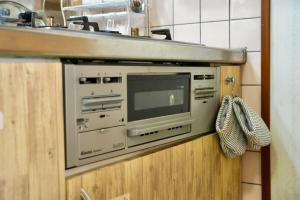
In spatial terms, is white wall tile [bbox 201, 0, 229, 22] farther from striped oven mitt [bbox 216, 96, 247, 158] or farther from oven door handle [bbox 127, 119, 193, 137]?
oven door handle [bbox 127, 119, 193, 137]

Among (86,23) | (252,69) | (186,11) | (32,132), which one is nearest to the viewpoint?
(32,132)

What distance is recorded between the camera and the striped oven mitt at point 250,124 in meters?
1.08

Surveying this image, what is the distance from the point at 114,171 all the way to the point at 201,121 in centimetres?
40

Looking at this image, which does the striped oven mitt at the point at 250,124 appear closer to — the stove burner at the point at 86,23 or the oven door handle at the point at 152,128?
the oven door handle at the point at 152,128

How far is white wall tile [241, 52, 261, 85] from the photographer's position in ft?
4.24

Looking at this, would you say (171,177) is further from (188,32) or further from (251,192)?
(188,32)

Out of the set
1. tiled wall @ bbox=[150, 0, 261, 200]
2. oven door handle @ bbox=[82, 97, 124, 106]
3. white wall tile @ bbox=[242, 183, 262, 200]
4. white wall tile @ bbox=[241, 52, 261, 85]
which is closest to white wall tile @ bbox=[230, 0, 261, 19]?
tiled wall @ bbox=[150, 0, 261, 200]

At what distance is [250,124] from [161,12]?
0.65m

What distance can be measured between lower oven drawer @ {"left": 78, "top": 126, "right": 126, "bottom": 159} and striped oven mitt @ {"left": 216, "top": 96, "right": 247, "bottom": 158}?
1.32 feet

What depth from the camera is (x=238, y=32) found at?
4.34 feet

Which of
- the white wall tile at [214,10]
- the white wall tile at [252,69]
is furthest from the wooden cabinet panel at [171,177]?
the white wall tile at [214,10]

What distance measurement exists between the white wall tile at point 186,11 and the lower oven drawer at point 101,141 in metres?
0.81

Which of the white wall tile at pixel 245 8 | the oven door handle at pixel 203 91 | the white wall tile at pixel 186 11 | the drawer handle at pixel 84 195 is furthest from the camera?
the white wall tile at pixel 186 11

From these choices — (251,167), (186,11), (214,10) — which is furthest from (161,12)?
(251,167)
